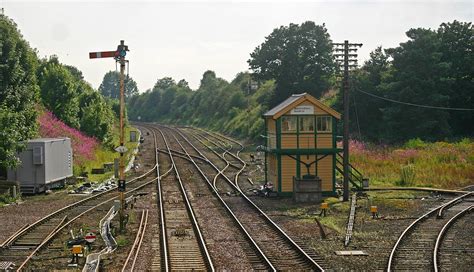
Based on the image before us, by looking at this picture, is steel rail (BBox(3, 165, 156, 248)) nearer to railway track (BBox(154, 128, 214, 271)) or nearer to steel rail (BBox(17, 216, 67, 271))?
steel rail (BBox(17, 216, 67, 271))

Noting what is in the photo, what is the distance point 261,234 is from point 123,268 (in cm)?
596

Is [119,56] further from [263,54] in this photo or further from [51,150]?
[263,54]

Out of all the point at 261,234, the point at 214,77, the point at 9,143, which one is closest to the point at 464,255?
the point at 261,234

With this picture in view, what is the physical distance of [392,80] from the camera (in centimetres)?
5272

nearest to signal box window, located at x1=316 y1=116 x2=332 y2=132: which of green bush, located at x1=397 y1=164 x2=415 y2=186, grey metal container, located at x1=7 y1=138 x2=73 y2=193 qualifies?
green bush, located at x1=397 y1=164 x2=415 y2=186

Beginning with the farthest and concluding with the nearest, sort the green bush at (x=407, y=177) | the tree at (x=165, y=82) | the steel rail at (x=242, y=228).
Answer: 1. the tree at (x=165, y=82)
2. the green bush at (x=407, y=177)
3. the steel rail at (x=242, y=228)

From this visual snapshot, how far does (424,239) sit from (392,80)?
122 ft

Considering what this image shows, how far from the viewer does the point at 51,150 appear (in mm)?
28594

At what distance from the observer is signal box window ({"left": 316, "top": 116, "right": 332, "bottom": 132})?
1066 inches

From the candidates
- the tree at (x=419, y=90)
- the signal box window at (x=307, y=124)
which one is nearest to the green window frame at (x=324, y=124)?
the signal box window at (x=307, y=124)

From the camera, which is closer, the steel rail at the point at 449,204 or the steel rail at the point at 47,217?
the steel rail at the point at 47,217

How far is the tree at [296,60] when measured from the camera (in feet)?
194

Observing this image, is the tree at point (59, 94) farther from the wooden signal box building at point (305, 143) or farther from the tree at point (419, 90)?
the wooden signal box building at point (305, 143)

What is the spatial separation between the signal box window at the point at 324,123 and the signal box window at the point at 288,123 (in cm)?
112
